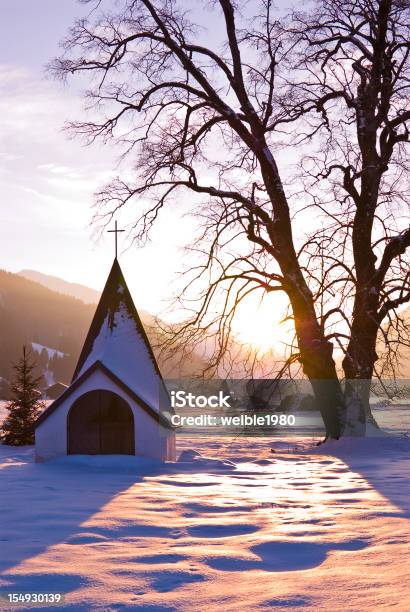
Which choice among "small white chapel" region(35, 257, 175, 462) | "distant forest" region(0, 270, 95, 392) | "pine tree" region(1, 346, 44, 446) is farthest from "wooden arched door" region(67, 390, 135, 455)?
"distant forest" region(0, 270, 95, 392)

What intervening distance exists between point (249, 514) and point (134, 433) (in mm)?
6855

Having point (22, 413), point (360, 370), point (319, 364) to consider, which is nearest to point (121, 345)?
point (319, 364)

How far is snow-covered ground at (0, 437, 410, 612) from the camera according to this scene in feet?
20.1

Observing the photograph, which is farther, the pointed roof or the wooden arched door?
the pointed roof

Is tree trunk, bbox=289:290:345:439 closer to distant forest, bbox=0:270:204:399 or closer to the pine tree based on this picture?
the pine tree

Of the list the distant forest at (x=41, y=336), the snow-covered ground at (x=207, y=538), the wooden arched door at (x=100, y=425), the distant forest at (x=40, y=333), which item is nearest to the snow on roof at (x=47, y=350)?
the distant forest at (x=41, y=336)

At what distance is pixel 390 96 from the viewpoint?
18.5 m

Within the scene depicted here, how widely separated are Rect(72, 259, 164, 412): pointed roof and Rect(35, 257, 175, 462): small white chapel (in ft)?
0.09

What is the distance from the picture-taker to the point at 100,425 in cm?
1614

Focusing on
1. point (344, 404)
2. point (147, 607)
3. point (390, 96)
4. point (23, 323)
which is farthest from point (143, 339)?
point (23, 323)

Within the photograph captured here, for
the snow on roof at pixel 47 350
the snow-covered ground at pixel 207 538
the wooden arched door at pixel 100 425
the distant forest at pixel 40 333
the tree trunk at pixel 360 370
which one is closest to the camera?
the snow-covered ground at pixel 207 538

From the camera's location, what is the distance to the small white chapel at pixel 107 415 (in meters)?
15.9

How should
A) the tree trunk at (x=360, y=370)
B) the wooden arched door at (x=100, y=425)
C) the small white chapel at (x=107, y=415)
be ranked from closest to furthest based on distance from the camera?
the small white chapel at (x=107, y=415)
the wooden arched door at (x=100, y=425)
the tree trunk at (x=360, y=370)

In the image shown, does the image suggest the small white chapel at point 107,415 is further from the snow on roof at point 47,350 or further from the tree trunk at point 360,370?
the snow on roof at point 47,350
